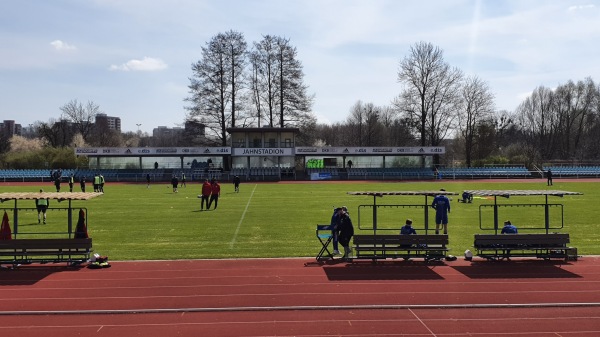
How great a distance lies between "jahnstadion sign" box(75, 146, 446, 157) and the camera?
63.9m

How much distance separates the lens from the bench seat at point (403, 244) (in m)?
13.7

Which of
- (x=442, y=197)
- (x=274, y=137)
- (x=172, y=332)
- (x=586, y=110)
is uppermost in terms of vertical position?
(x=586, y=110)

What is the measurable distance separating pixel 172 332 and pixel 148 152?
195 feet

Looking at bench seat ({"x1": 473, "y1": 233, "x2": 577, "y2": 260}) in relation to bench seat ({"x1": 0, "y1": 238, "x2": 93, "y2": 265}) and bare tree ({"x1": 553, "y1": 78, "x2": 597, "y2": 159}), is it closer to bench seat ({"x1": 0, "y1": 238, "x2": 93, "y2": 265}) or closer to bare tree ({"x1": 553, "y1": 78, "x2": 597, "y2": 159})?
bench seat ({"x1": 0, "y1": 238, "x2": 93, "y2": 265})

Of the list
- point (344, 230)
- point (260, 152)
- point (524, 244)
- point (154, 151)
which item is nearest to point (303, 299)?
point (344, 230)

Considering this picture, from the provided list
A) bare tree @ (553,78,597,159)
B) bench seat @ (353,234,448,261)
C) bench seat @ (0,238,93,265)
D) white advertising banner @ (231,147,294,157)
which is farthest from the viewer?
bare tree @ (553,78,597,159)

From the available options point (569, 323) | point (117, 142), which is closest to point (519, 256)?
point (569, 323)

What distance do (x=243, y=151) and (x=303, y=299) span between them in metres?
54.3

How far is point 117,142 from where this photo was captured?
108 m

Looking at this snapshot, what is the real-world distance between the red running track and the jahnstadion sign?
165 feet

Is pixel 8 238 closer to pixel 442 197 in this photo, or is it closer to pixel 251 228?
pixel 251 228

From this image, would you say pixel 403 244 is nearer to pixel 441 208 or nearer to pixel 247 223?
pixel 441 208

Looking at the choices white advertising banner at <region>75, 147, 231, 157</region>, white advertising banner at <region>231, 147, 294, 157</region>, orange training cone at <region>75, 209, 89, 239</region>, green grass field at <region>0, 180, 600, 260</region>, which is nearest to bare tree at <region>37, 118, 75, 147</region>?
white advertising banner at <region>75, 147, 231, 157</region>

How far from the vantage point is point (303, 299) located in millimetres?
10398
